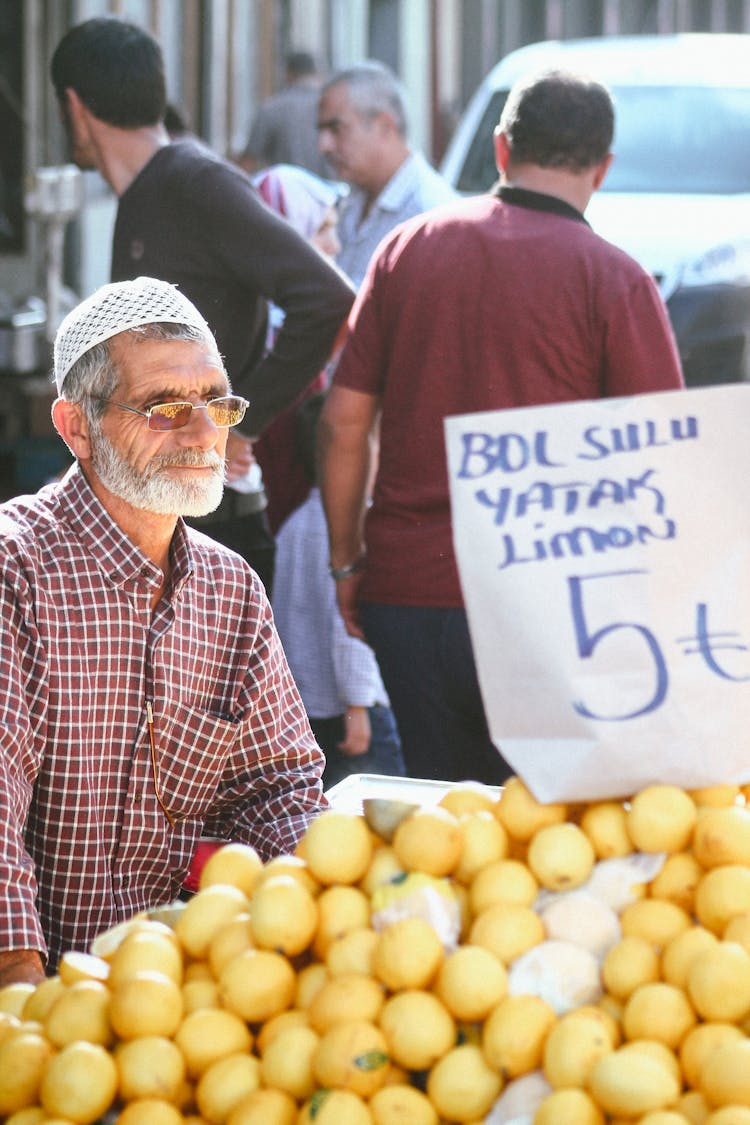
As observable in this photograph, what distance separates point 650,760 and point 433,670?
57.3 inches

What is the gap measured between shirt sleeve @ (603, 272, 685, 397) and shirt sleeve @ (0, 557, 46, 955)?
4.06 feet

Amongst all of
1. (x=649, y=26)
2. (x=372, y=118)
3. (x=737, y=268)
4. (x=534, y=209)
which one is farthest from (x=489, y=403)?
(x=649, y=26)

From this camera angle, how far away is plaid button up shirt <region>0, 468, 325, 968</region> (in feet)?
6.64

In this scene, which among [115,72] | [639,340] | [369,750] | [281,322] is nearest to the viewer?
[639,340]

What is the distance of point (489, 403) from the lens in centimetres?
293

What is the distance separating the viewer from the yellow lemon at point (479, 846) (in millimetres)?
1513

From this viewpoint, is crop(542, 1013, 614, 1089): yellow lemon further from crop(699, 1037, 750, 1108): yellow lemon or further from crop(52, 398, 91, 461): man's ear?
crop(52, 398, 91, 461): man's ear

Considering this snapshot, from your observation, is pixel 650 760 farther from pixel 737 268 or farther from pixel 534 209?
pixel 737 268

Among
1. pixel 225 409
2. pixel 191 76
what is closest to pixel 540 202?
pixel 225 409

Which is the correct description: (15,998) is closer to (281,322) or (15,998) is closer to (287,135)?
(281,322)

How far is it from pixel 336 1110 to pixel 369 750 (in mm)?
2580

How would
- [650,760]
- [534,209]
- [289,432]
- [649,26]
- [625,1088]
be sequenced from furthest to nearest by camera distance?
1. [649,26]
2. [289,432]
3. [534,209]
4. [650,760]
5. [625,1088]

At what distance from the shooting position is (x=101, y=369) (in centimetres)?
218

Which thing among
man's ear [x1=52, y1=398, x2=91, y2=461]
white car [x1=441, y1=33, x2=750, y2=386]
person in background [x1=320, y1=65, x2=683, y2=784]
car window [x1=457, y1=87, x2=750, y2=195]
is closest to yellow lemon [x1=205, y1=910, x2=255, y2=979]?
man's ear [x1=52, y1=398, x2=91, y2=461]
